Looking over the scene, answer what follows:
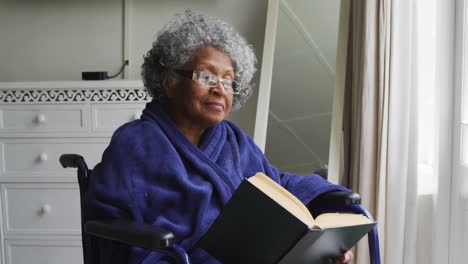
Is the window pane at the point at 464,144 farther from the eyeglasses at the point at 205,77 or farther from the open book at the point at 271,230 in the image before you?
the eyeglasses at the point at 205,77

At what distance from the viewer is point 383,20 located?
1.66 meters

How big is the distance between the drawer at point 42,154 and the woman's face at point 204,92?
994 mm

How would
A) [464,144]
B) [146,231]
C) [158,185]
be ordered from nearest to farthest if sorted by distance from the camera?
[146,231], [158,185], [464,144]

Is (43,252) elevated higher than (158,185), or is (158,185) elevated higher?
(158,185)

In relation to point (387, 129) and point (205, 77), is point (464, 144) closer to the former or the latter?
point (387, 129)

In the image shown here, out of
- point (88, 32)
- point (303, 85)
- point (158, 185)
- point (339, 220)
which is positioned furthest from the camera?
point (88, 32)

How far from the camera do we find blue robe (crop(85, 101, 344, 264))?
45.6 inches

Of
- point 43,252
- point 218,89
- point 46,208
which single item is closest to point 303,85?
point 218,89

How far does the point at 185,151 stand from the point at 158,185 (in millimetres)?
120

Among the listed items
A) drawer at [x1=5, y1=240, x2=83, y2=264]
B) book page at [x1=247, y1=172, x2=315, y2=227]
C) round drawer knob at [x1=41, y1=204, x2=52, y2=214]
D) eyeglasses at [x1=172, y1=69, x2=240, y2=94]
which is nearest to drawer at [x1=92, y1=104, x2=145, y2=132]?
round drawer knob at [x1=41, y1=204, x2=52, y2=214]

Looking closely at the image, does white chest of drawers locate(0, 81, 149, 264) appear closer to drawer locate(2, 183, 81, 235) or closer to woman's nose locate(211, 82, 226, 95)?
drawer locate(2, 183, 81, 235)

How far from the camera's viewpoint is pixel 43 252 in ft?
7.43

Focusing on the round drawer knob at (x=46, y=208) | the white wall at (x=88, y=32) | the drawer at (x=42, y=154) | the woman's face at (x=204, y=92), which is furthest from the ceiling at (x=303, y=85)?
the round drawer knob at (x=46, y=208)

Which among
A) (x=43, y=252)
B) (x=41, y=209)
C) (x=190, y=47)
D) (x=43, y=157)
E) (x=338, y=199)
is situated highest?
(x=190, y=47)
